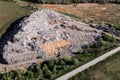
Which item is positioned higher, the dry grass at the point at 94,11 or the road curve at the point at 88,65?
the dry grass at the point at 94,11

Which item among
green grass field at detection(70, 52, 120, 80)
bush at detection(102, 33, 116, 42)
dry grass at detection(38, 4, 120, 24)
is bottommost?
green grass field at detection(70, 52, 120, 80)

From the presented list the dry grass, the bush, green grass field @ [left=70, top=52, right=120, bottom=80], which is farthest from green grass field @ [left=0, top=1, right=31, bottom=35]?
green grass field @ [left=70, top=52, right=120, bottom=80]

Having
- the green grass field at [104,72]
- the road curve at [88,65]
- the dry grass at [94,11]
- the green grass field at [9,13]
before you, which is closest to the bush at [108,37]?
the road curve at [88,65]

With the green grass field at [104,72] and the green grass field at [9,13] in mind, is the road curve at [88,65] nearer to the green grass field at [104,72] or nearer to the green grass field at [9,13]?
the green grass field at [104,72]

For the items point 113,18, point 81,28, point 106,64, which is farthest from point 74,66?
point 113,18

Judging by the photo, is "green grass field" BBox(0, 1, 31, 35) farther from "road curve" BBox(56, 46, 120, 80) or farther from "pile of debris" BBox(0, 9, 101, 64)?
"road curve" BBox(56, 46, 120, 80)

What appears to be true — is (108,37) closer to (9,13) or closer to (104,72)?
(104,72)

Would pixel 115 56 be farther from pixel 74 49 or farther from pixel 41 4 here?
pixel 41 4
